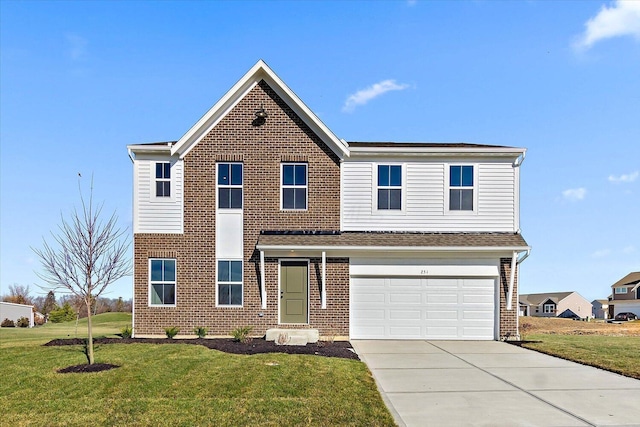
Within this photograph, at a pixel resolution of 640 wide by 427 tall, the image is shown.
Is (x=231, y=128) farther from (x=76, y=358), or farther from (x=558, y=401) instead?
(x=558, y=401)

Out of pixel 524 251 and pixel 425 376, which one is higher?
pixel 524 251

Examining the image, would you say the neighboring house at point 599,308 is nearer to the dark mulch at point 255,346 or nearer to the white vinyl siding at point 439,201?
the white vinyl siding at point 439,201

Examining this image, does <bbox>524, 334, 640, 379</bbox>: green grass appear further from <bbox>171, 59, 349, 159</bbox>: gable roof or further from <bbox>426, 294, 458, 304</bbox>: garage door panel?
<bbox>171, 59, 349, 159</bbox>: gable roof

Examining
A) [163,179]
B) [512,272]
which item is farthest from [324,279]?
[163,179]

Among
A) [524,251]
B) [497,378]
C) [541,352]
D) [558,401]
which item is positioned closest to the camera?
[558,401]

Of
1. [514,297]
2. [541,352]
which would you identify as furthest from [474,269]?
[541,352]

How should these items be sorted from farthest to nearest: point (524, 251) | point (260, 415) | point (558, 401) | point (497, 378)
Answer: point (524, 251) < point (497, 378) < point (558, 401) < point (260, 415)

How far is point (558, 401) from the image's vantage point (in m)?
8.38

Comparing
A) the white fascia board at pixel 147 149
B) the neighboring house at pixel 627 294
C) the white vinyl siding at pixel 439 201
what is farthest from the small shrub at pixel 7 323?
the neighboring house at pixel 627 294

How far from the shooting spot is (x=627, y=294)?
6412 centimetres

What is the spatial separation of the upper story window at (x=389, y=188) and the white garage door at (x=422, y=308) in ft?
8.35

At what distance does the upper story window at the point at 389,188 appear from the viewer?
16.7 metres

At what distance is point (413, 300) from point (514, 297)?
3.43 meters

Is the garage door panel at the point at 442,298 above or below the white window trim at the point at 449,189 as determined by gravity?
below
